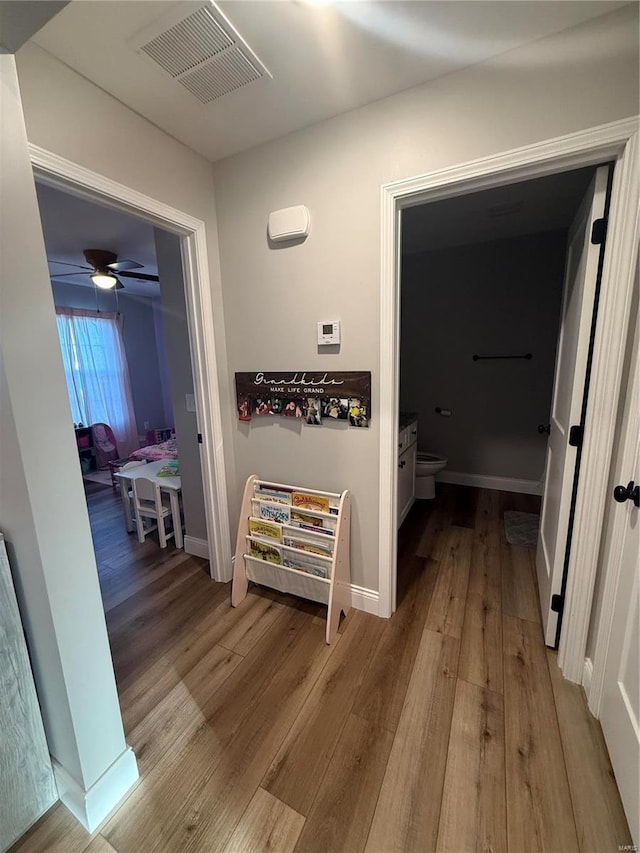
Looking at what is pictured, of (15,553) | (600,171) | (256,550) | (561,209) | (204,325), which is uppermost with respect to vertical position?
(561,209)

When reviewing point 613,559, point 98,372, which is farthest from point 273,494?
point 98,372

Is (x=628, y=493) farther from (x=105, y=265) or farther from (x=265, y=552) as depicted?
(x=105, y=265)

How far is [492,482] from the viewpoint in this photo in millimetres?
3586

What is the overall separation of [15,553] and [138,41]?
5.63 feet

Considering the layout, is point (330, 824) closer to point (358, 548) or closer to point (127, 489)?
point (358, 548)

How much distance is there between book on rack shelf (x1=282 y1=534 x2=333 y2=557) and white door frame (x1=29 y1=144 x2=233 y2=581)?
51 centimetres

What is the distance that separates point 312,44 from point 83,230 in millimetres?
2434

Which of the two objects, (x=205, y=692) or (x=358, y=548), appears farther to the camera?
(x=358, y=548)

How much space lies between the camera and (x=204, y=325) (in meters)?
1.95

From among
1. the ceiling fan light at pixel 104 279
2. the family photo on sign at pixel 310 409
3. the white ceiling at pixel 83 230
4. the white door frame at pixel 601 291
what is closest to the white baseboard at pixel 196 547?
the family photo on sign at pixel 310 409

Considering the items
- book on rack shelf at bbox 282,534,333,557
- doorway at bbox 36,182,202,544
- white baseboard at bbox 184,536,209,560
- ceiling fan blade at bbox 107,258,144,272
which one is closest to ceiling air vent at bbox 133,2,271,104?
doorway at bbox 36,182,202,544

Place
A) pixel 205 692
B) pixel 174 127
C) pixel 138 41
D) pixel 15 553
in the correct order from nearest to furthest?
pixel 15 553 < pixel 138 41 < pixel 205 692 < pixel 174 127

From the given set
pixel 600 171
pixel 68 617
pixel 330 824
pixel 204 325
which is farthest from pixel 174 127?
pixel 330 824

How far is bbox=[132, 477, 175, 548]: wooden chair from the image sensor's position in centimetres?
265
